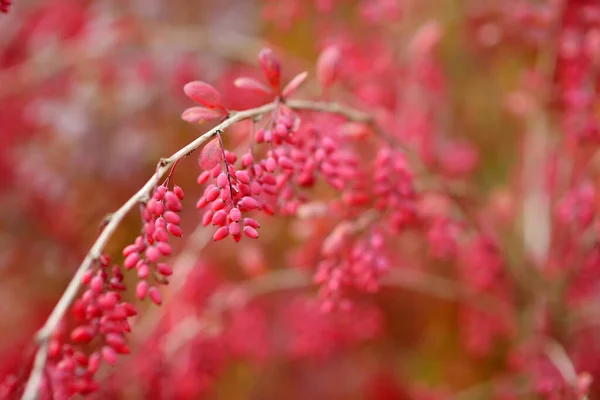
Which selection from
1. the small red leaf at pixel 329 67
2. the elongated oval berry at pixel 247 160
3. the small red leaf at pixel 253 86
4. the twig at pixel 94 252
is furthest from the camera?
the small red leaf at pixel 329 67

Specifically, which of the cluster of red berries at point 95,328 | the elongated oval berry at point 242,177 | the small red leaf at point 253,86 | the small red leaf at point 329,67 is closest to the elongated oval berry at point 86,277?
the cluster of red berries at point 95,328

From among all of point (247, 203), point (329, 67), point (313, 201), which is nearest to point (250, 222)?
point (247, 203)

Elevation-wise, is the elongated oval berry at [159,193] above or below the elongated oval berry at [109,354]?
above

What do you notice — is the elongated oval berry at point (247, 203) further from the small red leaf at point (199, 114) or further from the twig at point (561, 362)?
the twig at point (561, 362)

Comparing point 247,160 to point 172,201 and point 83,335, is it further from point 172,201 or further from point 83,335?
point 83,335

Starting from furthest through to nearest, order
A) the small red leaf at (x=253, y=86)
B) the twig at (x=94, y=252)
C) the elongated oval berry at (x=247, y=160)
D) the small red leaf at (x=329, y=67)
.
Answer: the small red leaf at (x=329, y=67), the small red leaf at (x=253, y=86), the elongated oval berry at (x=247, y=160), the twig at (x=94, y=252)

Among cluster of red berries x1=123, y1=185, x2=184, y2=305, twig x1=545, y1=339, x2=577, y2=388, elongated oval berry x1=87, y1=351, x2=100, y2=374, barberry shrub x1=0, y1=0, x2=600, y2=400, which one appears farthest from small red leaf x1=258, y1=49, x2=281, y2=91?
twig x1=545, y1=339, x2=577, y2=388

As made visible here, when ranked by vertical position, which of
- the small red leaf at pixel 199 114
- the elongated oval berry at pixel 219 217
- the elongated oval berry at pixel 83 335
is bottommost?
the elongated oval berry at pixel 83 335
